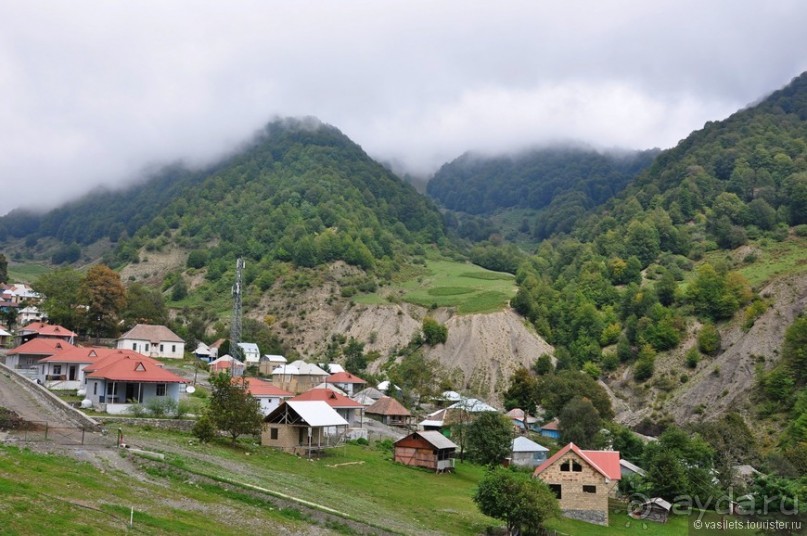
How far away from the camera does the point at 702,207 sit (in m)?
117

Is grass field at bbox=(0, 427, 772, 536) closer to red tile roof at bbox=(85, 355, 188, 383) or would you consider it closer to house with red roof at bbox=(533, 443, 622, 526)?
house with red roof at bbox=(533, 443, 622, 526)

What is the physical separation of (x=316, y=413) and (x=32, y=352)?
25106 millimetres

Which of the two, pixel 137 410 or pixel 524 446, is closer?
pixel 137 410

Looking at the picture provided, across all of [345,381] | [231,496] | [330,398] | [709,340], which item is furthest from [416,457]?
[709,340]

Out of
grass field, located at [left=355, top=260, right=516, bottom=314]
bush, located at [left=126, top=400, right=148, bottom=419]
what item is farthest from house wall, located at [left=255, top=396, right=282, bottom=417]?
grass field, located at [left=355, top=260, right=516, bottom=314]

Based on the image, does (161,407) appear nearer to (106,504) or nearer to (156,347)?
(106,504)

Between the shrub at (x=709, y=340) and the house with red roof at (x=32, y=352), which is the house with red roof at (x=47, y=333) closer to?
the house with red roof at (x=32, y=352)

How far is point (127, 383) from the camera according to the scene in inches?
1647

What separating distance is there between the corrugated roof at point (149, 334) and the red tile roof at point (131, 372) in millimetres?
24259

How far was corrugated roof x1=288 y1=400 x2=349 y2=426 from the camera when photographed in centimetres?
4081

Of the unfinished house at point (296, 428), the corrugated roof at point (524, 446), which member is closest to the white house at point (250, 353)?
the corrugated roof at point (524, 446)

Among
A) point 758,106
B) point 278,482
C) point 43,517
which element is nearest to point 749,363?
point 278,482

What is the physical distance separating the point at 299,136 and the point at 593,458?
5716 inches

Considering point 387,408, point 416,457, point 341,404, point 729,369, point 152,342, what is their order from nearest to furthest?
1. point 416,457
2. point 341,404
3. point 387,408
4. point 152,342
5. point 729,369
